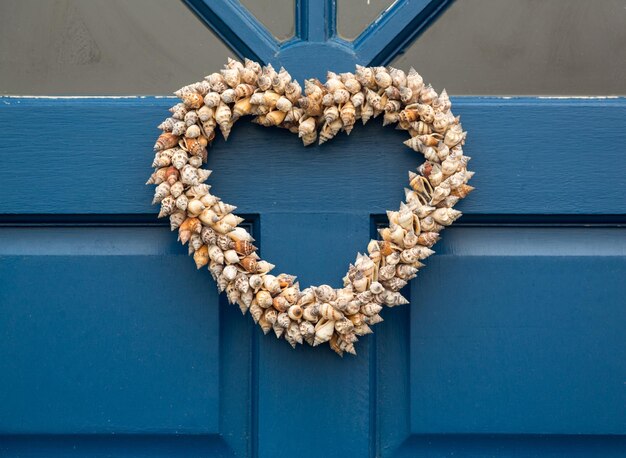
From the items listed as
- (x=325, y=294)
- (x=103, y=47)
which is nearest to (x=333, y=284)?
(x=325, y=294)

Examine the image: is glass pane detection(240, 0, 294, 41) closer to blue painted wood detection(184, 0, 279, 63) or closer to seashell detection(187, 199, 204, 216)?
blue painted wood detection(184, 0, 279, 63)

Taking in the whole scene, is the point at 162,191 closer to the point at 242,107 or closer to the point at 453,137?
the point at 242,107

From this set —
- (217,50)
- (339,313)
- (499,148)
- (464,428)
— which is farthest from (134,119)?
(464,428)

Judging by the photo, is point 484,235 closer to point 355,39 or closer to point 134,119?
point 355,39

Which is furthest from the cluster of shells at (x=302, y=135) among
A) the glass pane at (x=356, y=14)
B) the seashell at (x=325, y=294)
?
the glass pane at (x=356, y=14)

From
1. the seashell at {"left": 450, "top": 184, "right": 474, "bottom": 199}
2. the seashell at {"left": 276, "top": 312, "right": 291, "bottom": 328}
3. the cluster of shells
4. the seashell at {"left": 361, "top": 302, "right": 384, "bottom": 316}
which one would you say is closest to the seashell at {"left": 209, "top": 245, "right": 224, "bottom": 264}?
the cluster of shells

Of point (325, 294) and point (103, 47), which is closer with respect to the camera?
point (325, 294)

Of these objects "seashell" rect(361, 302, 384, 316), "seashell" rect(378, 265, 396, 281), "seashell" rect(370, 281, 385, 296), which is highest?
"seashell" rect(378, 265, 396, 281)
